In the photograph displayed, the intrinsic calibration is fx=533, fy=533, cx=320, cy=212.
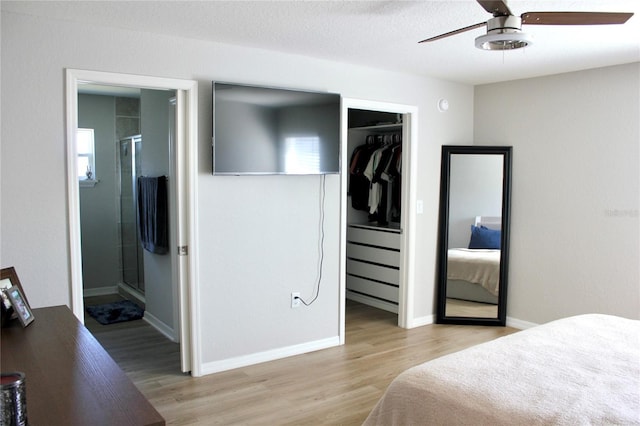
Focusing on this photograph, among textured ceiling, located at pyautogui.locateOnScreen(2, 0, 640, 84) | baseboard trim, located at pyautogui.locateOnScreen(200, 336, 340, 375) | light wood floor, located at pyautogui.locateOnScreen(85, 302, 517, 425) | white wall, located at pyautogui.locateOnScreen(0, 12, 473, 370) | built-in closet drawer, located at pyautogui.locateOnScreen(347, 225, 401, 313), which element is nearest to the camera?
textured ceiling, located at pyautogui.locateOnScreen(2, 0, 640, 84)

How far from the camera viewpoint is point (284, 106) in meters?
3.83

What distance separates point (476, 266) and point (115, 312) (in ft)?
→ 11.7

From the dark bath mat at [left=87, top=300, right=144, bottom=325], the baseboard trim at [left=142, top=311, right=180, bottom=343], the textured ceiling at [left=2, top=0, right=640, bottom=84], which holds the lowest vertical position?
the dark bath mat at [left=87, top=300, right=144, bottom=325]

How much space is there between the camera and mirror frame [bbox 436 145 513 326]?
4934 mm

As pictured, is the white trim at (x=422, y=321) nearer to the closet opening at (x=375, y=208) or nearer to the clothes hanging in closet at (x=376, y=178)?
the closet opening at (x=375, y=208)

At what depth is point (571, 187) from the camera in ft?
14.8

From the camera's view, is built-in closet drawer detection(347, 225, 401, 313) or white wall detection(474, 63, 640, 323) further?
built-in closet drawer detection(347, 225, 401, 313)

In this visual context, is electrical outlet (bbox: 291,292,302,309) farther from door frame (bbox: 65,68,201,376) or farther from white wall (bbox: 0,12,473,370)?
door frame (bbox: 65,68,201,376)

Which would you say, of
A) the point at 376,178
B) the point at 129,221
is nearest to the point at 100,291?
the point at 129,221

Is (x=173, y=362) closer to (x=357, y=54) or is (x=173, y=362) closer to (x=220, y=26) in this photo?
(x=220, y=26)

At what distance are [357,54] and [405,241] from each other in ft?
5.97

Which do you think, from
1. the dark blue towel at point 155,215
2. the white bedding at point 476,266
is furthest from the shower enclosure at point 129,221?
the white bedding at point 476,266

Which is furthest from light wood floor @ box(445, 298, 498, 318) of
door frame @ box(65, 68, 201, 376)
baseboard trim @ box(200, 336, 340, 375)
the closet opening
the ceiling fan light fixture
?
the ceiling fan light fixture

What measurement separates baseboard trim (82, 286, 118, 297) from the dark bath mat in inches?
22.8
